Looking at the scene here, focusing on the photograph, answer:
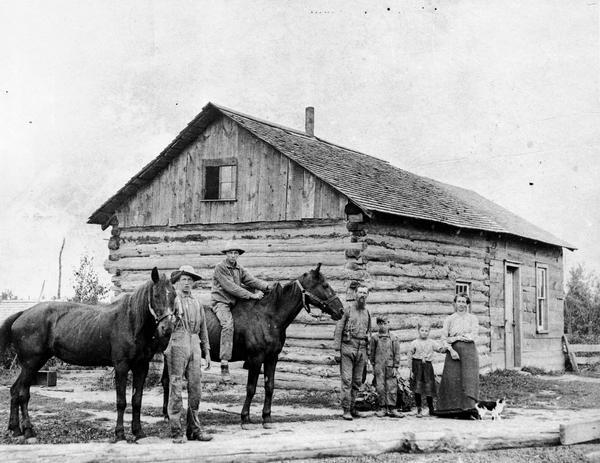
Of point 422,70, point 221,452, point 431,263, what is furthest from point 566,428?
point 422,70

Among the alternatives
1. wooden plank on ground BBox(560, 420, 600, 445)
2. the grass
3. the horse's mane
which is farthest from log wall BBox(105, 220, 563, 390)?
wooden plank on ground BBox(560, 420, 600, 445)

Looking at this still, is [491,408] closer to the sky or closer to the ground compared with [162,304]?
closer to the ground

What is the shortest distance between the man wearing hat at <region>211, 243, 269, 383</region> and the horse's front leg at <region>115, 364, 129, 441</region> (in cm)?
170

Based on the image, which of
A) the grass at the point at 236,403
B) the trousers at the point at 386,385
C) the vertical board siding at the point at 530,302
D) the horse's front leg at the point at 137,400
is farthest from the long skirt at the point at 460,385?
the vertical board siding at the point at 530,302

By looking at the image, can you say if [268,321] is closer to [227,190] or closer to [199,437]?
[199,437]

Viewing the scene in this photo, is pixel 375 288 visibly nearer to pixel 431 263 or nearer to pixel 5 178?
pixel 431 263

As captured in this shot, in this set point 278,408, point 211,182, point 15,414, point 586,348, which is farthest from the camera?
point 586,348

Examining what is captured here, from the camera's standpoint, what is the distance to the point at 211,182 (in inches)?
633

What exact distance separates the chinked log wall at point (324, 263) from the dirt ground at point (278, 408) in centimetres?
102

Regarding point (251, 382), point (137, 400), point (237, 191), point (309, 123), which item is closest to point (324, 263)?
point (237, 191)

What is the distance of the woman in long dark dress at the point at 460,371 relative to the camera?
10977 mm

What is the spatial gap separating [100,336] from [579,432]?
6.19m

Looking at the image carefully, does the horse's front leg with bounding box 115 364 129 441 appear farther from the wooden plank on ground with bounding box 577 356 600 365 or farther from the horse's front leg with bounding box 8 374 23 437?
the wooden plank on ground with bounding box 577 356 600 365

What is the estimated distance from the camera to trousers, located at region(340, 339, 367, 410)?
10.9 m
